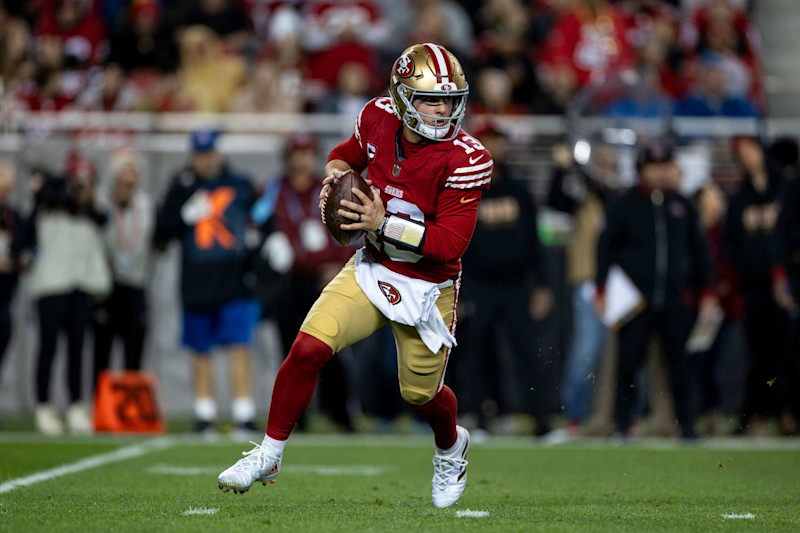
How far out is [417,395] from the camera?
205 inches

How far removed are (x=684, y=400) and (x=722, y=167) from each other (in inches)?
112

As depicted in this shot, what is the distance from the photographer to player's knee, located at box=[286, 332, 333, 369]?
5008 millimetres

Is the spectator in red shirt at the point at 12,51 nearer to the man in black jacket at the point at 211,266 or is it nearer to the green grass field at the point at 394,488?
the man in black jacket at the point at 211,266

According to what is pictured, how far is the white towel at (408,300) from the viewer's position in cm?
516

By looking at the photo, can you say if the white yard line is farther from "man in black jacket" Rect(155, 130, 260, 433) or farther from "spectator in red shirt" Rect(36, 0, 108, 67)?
"spectator in red shirt" Rect(36, 0, 108, 67)

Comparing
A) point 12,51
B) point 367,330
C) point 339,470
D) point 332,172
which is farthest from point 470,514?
point 12,51

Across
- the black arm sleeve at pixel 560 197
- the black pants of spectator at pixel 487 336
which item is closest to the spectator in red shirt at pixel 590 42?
the black arm sleeve at pixel 560 197

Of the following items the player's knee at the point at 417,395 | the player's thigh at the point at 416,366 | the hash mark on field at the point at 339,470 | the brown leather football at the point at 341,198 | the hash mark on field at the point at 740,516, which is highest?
the brown leather football at the point at 341,198

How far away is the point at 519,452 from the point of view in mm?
8273

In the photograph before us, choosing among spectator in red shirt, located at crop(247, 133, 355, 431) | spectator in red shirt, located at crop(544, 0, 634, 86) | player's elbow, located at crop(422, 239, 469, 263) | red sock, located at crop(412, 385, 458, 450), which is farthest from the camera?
spectator in red shirt, located at crop(544, 0, 634, 86)

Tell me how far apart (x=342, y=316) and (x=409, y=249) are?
373 mm

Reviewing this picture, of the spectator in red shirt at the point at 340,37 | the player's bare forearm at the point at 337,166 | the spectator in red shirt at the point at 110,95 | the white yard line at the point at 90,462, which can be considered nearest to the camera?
the player's bare forearm at the point at 337,166

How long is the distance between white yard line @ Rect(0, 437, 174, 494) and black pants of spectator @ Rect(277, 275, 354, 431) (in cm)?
127

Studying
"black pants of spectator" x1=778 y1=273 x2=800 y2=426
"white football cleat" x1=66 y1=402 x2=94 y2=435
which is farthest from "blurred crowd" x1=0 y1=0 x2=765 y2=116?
"white football cleat" x1=66 y1=402 x2=94 y2=435
